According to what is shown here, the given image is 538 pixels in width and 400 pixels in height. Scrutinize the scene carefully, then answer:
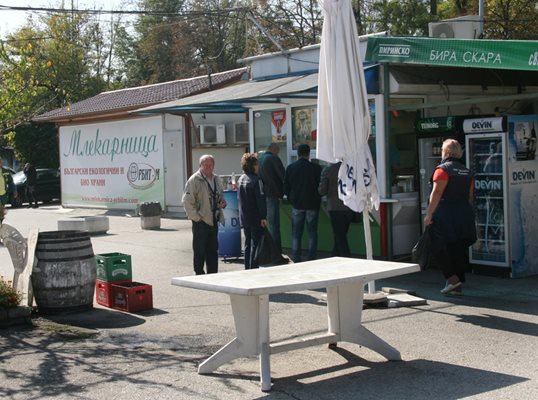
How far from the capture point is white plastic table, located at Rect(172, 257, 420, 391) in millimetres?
6184

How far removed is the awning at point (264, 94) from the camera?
1176 centimetres

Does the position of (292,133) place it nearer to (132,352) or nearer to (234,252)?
(234,252)

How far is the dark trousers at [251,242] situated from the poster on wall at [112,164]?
38.9 ft

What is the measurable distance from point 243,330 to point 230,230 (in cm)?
667

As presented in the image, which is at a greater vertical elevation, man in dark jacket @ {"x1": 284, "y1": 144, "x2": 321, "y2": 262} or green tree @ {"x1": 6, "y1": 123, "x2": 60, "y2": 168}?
green tree @ {"x1": 6, "y1": 123, "x2": 60, "y2": 168}

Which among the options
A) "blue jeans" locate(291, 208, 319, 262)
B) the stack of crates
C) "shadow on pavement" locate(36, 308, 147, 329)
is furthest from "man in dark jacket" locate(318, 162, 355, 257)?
"shadow on pavement" locate(36, 308, 147, 329)

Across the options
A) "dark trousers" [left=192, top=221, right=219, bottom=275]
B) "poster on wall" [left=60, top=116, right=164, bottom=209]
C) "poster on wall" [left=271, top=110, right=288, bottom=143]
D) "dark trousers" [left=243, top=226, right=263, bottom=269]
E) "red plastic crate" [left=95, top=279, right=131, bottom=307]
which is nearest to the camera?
"red plastic crate" [left=95, top=279, right=131, bottom=307]

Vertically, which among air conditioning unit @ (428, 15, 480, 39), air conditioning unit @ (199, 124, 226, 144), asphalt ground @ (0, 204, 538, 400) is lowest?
asphalt ground @ (0, 204, 538, 400)

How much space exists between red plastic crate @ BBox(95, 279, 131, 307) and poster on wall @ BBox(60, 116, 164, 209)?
13.0 m

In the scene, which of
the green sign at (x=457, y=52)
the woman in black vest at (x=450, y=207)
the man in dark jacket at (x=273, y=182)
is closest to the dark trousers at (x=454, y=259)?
the woman in black vest at (x=450, y=207)

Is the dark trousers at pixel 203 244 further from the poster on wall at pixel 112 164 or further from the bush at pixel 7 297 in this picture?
the poster on wall at pixel 112 164

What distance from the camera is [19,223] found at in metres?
22.2

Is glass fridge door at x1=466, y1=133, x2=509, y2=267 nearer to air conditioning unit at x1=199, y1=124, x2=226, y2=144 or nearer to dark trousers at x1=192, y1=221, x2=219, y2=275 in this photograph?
dark trousers at x1=192, y1=221, x2=219, y2=275

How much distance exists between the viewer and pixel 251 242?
37.0ft
